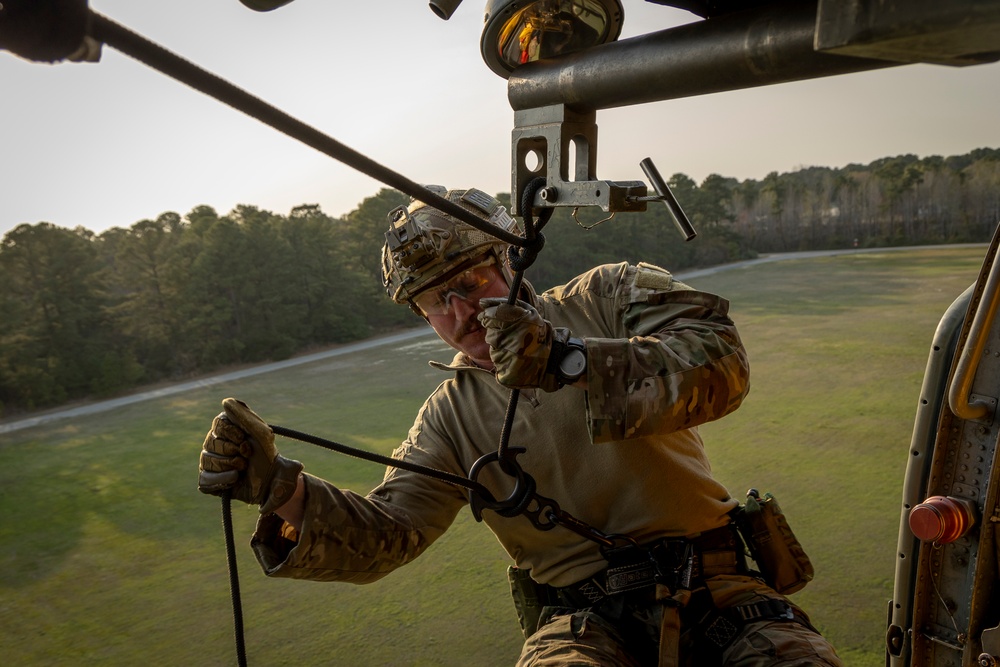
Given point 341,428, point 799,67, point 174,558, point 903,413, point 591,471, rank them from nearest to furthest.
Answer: point 799,67
point 591,471
point 174,558
point 903,413
point 341,428

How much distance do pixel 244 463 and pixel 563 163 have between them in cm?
117

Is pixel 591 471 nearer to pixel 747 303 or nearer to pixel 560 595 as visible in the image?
pixel 560 595

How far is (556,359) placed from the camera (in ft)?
5.75

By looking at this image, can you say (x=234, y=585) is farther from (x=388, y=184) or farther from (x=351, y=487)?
(x=351, y=487)

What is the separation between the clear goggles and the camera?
7.82 feet

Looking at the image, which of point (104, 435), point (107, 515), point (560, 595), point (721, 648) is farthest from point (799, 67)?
point (104, 435)

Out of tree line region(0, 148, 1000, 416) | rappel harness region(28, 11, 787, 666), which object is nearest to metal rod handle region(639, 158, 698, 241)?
rappel harness region(28, 11, 787, 666)

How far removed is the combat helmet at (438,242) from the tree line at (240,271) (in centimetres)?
979

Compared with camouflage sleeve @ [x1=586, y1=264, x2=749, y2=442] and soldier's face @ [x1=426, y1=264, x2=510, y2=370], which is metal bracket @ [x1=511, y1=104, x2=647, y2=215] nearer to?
camouflage sleeve @ [x1=586, y1=264, x2=749, y2=442]

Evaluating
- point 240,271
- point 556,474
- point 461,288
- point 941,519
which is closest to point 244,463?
point 461,288

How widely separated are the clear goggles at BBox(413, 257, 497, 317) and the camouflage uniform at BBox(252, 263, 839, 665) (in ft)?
0.50

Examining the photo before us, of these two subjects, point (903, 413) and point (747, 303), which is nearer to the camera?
point (903, 413)

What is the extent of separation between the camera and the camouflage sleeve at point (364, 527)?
Result: 2.21 m

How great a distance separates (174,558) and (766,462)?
17.6 feet
